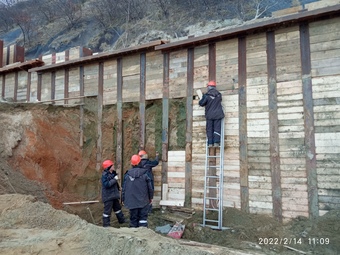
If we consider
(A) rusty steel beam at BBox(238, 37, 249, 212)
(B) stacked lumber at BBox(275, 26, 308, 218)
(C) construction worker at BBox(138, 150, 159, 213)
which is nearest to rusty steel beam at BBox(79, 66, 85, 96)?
(C) construction worker at BBox(138, 150, 159, 213)

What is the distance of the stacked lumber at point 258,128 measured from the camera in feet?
24.0

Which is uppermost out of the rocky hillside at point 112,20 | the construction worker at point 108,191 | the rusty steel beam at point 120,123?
the rocky hillside at point 112,20

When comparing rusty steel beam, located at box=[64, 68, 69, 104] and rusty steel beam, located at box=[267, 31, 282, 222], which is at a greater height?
rusty steel beam, located at box=[64, 68, 69, 104]

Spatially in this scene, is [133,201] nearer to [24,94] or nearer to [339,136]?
[339,136]

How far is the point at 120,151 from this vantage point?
9.70 m

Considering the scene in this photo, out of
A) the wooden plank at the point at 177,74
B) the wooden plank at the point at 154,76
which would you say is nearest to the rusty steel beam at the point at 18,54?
the wooden plank at the point at 154,76

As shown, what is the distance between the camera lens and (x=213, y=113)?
7.79 m

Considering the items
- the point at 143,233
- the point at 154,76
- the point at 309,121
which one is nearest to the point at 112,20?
the point at 154,76

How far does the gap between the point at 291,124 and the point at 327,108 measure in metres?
0.85

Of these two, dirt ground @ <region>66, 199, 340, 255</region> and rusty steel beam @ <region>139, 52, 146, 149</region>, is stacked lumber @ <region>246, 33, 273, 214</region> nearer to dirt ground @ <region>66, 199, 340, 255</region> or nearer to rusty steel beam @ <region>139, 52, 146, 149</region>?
dirt ground @ <region>66, 199, 340, 255</region>

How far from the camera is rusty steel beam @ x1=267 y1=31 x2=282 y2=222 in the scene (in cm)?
711

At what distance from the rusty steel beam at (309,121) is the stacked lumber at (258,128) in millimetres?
876

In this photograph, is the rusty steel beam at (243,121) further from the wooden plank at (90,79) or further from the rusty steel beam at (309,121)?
the wooden plank at (90,79)

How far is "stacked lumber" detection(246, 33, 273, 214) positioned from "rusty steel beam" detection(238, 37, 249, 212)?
0.26 feet
